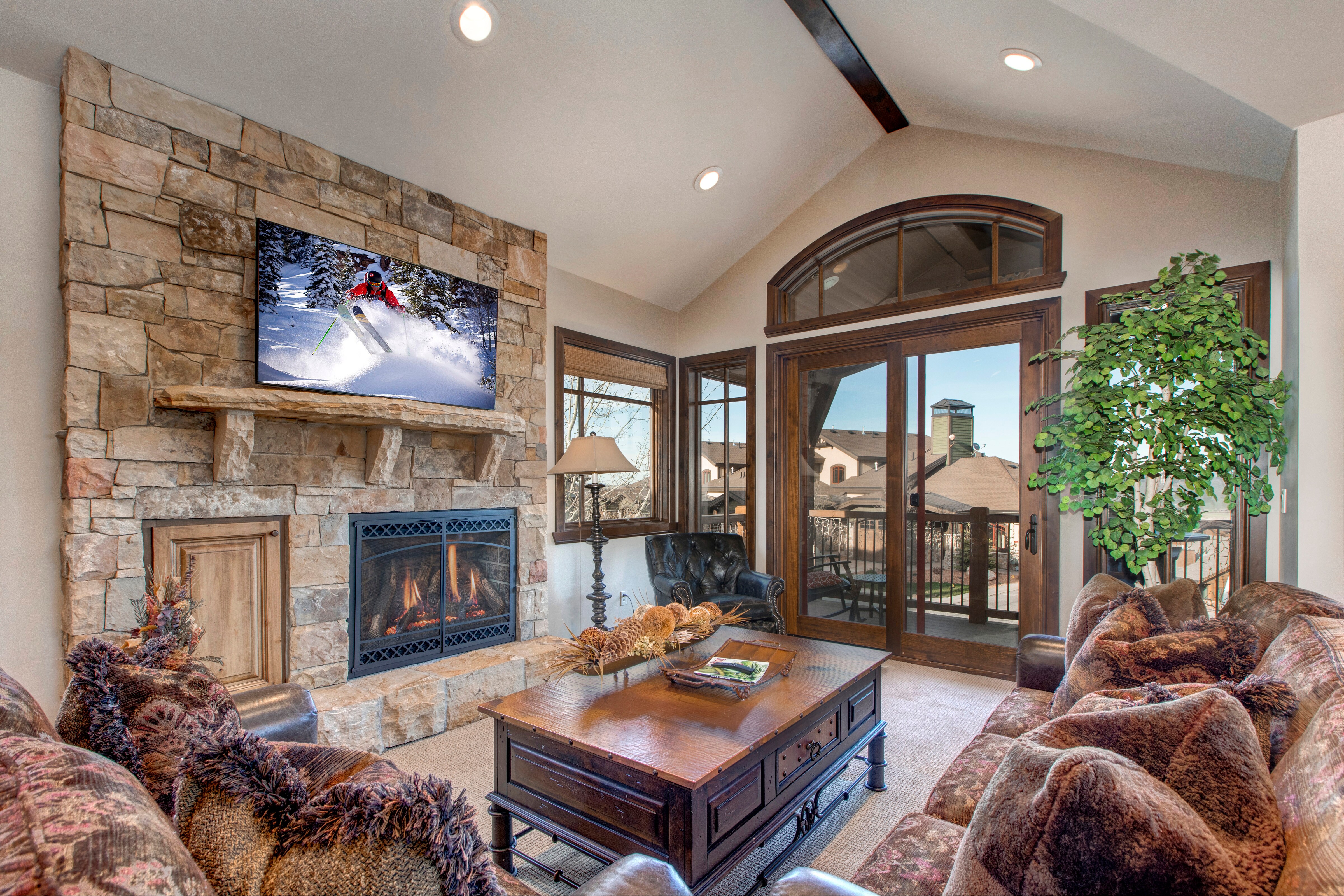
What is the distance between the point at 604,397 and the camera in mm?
4801

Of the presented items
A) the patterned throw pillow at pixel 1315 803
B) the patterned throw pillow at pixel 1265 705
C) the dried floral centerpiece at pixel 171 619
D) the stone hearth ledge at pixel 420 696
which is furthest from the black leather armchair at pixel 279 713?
the patterned throw pillow at pixel 1315 803

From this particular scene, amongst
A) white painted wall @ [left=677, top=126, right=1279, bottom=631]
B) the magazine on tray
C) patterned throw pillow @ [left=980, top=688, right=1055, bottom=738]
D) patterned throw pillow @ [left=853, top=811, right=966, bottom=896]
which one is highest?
white painted wall @ [left=677, top=126, right=1279, bottom=631]

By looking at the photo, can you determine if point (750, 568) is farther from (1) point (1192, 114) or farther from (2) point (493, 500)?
(1) point (1192, 114)

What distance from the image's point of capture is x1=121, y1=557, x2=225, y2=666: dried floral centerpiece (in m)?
1.76

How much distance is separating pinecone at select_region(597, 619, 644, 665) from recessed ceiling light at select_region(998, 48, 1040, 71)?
3.03m

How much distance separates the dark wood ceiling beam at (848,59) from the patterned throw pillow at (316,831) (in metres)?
3.66

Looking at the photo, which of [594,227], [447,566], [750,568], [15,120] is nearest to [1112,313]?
[750,568]

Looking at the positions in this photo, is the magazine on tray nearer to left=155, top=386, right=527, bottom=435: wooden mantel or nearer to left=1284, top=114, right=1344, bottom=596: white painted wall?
left=155, top=386, right=527, bottom=435: wooden mantel

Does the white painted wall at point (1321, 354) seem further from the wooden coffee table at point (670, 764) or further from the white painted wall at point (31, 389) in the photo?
the white painted wall at point (31, 389)

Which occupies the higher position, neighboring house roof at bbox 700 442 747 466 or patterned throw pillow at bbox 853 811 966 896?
neighboring house roof at bbox 700 442 747 466

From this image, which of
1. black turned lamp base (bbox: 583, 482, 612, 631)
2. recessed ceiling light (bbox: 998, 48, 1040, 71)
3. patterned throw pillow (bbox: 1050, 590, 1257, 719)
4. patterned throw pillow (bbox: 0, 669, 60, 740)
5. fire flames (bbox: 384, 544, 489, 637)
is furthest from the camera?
black turned lamp base (bbox: 583, 482, 612, 631)

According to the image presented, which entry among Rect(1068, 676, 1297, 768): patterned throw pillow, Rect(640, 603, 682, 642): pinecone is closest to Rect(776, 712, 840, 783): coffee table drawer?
Rect(640, 603, 682, 642): pinecone

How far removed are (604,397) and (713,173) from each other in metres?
1.74

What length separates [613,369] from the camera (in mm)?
4812
